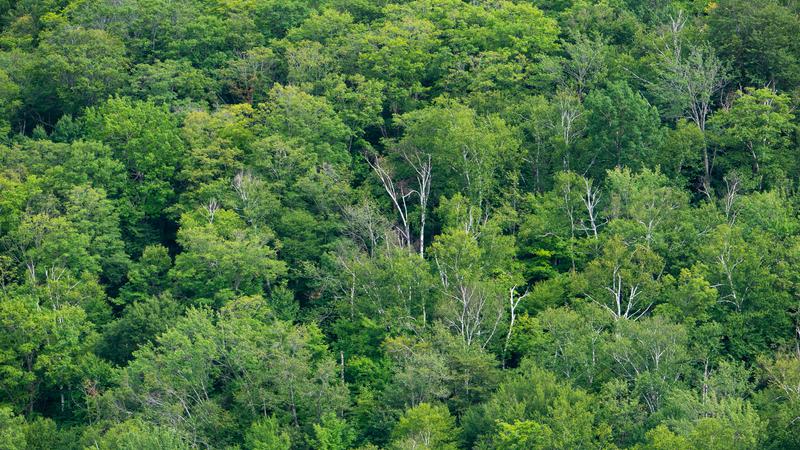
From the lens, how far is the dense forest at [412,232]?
64500mm

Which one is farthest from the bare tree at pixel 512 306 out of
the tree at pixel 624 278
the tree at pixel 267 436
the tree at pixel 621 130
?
the tree at pixel 267 436

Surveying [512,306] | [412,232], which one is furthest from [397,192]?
[512,306]

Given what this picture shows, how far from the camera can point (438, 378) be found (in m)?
64.8

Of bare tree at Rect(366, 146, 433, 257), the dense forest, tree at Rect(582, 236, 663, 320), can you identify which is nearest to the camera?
the dense forest

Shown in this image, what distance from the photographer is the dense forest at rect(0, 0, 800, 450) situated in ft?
212

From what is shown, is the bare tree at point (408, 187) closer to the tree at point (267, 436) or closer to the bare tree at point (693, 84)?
the bare tree at point (693, 84)

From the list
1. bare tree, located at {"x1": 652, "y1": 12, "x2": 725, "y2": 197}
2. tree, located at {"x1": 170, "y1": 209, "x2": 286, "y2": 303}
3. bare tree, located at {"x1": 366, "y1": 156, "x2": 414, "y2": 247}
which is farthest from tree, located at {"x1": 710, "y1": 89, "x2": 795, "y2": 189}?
tree, located at {"x1": 170, "y1": 209, "x2": 286, "y2": 303}

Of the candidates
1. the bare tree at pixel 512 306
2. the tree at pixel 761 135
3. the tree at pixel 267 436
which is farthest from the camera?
the tree at pixel 761 135

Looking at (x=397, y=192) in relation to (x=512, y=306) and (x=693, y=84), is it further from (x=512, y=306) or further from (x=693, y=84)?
(x=693, y=84)

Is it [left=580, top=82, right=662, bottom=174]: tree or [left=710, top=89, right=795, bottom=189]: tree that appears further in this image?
[left=580, top=82, right=662, bottom=174]: tree

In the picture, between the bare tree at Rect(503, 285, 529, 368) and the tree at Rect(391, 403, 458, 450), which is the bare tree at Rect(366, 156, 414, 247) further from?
the tree at Rect(391, 403, 458, 450)

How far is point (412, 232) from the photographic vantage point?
3036 inches

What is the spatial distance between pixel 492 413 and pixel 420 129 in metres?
19.2

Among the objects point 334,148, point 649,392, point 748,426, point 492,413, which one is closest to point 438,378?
point 492,413
